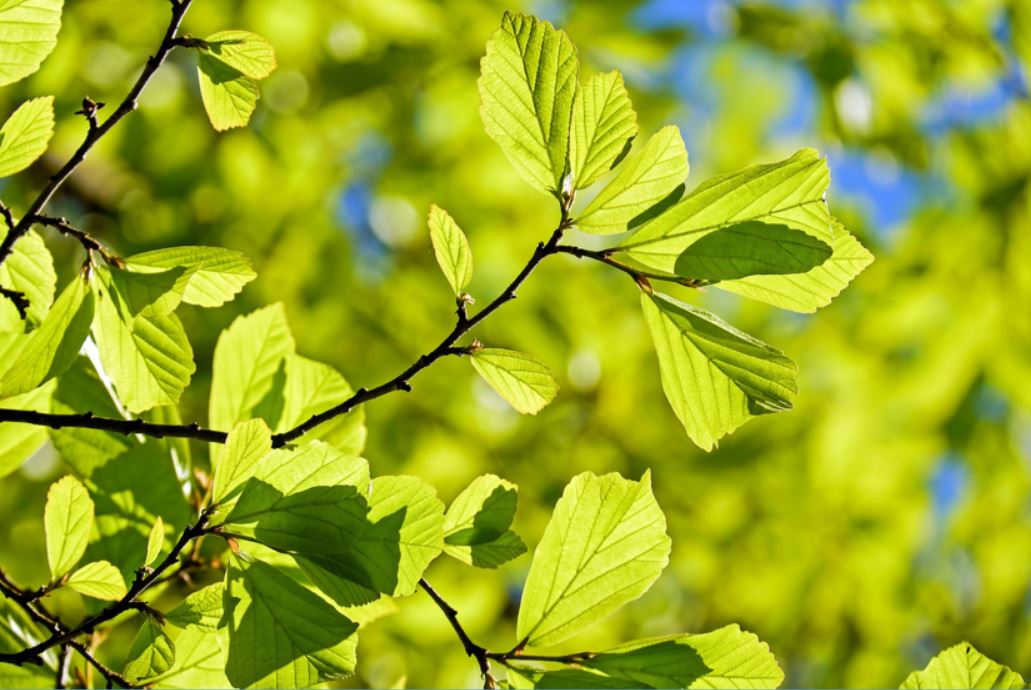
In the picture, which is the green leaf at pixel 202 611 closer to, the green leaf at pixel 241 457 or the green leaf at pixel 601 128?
the green leaf at pixel 241 457

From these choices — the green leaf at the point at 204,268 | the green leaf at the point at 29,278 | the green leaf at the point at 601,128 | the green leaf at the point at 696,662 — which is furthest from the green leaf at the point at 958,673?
the green leaf at the point at 29,278

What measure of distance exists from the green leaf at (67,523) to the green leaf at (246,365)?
168mm

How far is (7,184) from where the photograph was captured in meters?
2.08

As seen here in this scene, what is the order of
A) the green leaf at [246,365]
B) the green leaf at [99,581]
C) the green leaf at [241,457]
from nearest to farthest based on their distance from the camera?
the green leaf at [241,457]
the green leaf at [99,581]
the green leaf at [246,365]

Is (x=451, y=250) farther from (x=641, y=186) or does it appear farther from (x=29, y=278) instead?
(x=29, y=278)

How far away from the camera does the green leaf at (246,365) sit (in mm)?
815

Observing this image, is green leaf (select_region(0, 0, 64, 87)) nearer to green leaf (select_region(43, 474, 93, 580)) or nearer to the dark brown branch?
the dark brown branch

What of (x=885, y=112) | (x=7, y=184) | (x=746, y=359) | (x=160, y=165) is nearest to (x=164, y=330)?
(x=746, y=359)

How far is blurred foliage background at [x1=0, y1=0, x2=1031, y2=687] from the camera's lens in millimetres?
2025

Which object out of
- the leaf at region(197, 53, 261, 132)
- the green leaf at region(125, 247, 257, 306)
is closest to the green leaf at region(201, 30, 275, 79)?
the leaf at region(197, 53, 261, 132)

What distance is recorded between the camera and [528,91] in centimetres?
59

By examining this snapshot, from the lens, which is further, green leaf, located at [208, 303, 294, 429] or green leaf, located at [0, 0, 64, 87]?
green leaf, located at [208, 303, 294, 429]

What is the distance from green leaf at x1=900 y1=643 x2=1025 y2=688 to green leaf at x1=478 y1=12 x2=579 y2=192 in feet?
1.23

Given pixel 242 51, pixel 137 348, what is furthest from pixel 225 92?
pixel 137 348
